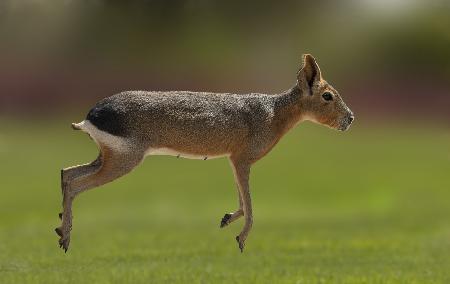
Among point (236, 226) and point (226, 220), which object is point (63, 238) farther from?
point (236, 226)

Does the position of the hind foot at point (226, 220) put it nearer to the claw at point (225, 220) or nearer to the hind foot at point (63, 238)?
the claw at point (225, 220)

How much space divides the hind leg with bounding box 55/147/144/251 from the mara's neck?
1.66m

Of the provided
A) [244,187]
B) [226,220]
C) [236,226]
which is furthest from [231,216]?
[236,226]

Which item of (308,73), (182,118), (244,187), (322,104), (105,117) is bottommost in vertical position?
(105,117)

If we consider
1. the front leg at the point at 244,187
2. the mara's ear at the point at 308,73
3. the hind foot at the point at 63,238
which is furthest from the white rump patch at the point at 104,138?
the mara's ear at the point at 308,73

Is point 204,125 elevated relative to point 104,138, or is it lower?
elevated

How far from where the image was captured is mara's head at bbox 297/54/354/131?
10.3 meters

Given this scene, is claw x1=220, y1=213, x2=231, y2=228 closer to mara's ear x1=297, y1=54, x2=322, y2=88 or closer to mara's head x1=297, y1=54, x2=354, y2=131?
mara's head x1=297, y1=54, x2=354, y2=131

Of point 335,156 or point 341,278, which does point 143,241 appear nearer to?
point 341,278

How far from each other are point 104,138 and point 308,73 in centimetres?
223

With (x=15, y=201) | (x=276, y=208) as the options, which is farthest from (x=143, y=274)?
(x=15, y=201)

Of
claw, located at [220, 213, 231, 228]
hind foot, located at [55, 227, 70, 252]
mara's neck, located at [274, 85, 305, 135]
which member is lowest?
hind foot, located at [55, 227, 70, 252]

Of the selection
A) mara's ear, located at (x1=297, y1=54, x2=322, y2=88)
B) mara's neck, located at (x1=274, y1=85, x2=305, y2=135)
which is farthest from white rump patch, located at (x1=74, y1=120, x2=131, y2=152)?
mara's ear, located at (x1=297, y1=54, x2=322, y2=88)

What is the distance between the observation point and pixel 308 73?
33.4ft
